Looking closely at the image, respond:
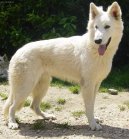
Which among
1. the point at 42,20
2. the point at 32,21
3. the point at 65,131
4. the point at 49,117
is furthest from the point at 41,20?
the point at 65,131

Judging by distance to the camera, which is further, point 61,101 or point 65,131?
point 61,101

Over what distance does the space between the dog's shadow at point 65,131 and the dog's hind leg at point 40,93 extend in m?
0.35

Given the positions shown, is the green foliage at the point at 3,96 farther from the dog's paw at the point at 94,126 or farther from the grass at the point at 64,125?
the dog's paw at the point at 94,126

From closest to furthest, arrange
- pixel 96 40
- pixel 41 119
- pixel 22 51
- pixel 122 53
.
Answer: pixel 96 40, pixel 22 51, pixel 41 119, pixel 122 53

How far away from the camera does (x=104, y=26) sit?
662 centimetres

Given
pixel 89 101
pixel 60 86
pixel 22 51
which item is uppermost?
pixel 22 51

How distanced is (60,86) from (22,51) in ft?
Answer: 9.85

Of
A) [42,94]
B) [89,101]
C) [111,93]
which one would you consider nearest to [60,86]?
[111,93]

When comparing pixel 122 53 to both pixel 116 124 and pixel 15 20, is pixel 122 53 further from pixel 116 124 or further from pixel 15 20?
pixel 116 124

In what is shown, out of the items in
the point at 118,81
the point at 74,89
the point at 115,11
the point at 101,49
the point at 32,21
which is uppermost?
the point at 115,11

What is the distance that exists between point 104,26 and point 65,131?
71.1 inches

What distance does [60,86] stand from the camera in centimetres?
987

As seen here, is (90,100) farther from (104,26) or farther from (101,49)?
(104,26)

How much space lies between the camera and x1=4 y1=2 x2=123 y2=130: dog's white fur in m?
6.76
